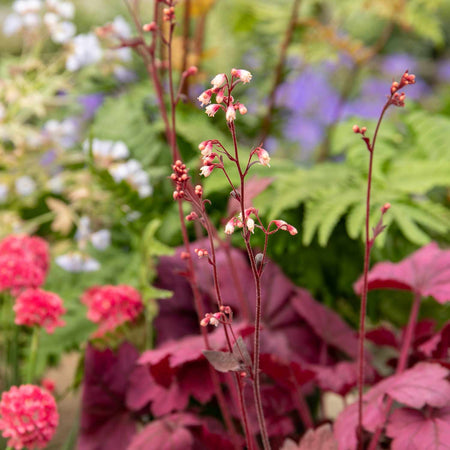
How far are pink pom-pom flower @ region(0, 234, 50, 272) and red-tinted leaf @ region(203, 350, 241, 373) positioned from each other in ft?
1.19

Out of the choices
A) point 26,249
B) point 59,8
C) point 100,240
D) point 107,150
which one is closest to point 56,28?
point 59,8

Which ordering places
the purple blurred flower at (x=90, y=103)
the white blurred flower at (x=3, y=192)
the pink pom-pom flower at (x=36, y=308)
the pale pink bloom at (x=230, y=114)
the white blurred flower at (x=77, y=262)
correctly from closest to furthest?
1. the pale pink bloom at (x=230, y=114)
2. the pink pom-pom flower at (x=36, y=308)
3. the white blurred flower at (x=77, y=262)
4. the white blurred flower at (x=3, y=192)
5. the purple blurred flower at (x=90, y=103)

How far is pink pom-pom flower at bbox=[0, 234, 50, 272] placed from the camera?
0.71 m

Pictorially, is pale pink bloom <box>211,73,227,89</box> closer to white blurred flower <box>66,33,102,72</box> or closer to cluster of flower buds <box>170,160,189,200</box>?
cluster of flower buds <box>170,160,189,200</box>

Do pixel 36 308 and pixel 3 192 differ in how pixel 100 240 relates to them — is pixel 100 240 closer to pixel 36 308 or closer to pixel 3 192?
pixel 3 192

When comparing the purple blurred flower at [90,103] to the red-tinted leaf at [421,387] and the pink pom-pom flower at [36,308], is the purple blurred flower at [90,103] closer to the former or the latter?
the pink pom-pom flower at [36,308]

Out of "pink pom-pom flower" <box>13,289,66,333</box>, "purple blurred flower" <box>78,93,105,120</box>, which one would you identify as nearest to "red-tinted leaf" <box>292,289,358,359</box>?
"pink pom-pom flower" <box>13,289,66,333</box>

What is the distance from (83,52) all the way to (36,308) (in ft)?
1.95

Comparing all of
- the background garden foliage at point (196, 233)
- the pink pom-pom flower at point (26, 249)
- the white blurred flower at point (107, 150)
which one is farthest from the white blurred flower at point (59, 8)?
the pink pom-pom flower at point (26, 249)

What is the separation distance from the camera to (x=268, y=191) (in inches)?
35.9

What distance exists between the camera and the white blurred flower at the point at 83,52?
105 cm

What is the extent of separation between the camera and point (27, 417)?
55 cm

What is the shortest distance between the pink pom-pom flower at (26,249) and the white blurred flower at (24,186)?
31cm

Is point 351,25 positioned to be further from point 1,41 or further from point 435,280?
point 1,41
